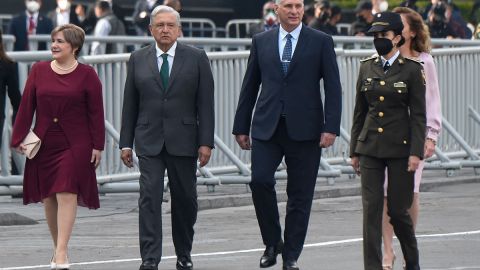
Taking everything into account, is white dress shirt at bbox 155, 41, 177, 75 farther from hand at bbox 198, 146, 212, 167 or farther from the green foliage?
the green foliage

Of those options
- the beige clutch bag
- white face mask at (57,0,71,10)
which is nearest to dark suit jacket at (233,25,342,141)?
the beige clutch bag

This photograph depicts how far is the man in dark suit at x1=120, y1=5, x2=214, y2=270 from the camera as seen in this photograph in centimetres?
1088

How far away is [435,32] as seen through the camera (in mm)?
28578

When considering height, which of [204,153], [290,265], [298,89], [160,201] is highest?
[298,89]

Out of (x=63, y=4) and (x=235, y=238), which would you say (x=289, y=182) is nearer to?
(x=235, y=238)

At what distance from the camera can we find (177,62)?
11000mm

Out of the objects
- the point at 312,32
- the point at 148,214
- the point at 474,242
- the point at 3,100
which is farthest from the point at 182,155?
the point at 3,100

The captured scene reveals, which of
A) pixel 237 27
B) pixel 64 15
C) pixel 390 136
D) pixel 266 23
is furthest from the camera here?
pixel 237 27

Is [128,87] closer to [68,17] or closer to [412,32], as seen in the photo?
[412,32]

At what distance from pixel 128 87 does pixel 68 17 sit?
53.8ft

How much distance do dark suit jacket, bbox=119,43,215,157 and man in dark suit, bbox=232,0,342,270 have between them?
261 mm

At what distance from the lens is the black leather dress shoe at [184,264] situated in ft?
36.1

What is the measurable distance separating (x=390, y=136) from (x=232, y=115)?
24.3 feet

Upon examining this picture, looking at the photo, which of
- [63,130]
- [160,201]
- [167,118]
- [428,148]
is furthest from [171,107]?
[428,148]
